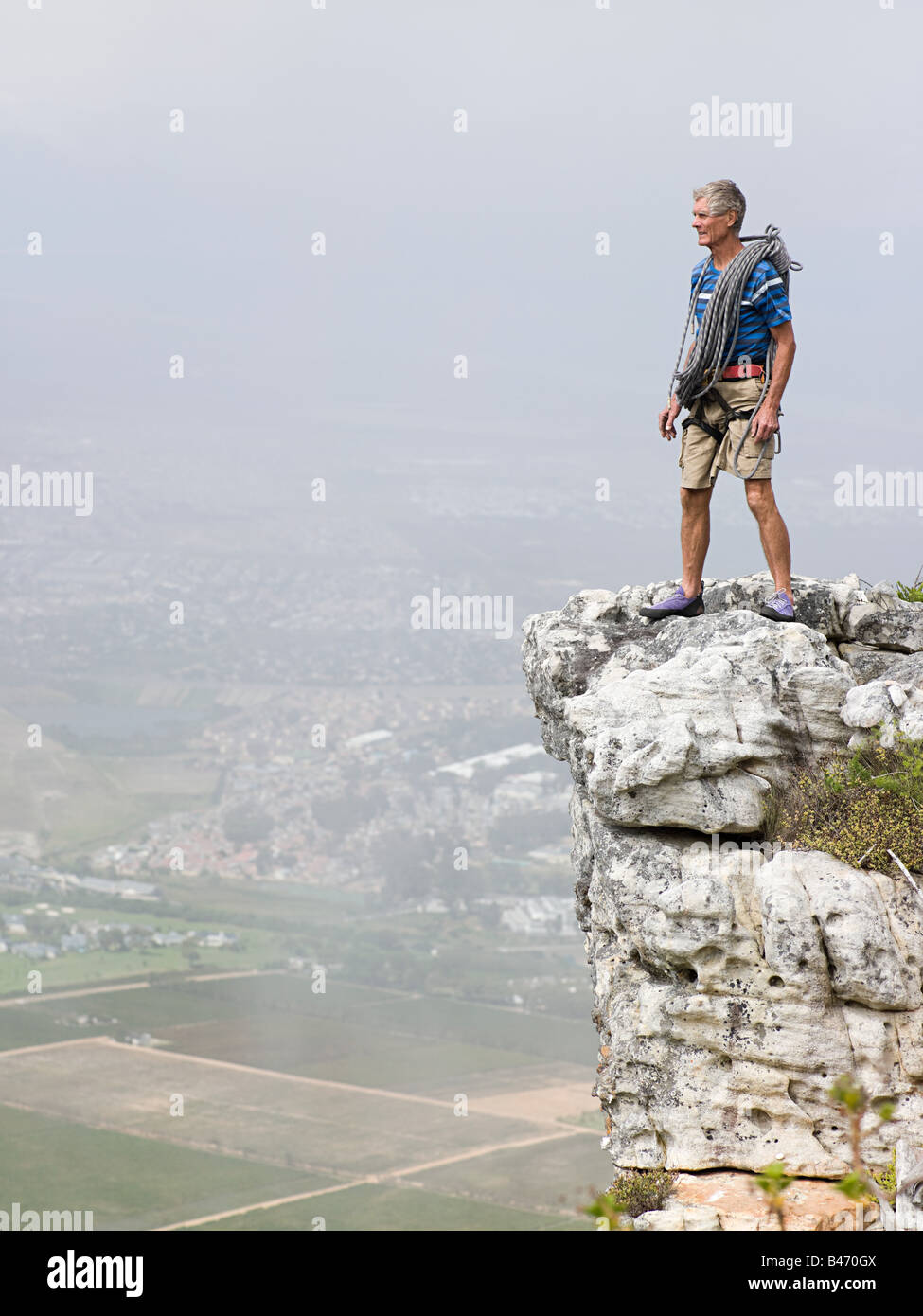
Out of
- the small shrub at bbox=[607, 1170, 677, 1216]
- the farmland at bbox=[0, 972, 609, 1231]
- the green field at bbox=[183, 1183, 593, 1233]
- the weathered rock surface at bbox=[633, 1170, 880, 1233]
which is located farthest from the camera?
the farmland at bbox=[0, 972, 609, 1231]

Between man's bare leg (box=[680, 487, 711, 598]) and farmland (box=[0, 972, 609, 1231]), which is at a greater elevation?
man's bare leg (box=[680, 487, 711, 598])

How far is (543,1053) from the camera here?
81.6 metres

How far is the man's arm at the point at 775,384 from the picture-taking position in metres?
9.53

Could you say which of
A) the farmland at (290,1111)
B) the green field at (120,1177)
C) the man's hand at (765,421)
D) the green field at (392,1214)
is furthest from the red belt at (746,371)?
the green field at (120,1177)

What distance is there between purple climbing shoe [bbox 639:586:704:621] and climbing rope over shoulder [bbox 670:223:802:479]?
1287 millimetres

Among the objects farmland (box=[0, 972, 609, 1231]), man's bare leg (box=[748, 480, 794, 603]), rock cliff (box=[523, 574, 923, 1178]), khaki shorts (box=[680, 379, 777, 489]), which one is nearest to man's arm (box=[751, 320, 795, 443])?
khaki shorts (box=[680, 379, 777, 489])

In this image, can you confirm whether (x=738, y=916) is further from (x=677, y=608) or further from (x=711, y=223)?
(x=711, y=223)

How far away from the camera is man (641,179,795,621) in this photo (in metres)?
9.50

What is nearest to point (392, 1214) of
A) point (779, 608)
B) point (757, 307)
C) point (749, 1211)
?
point (749, 1211)

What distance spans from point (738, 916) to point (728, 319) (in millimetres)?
4960

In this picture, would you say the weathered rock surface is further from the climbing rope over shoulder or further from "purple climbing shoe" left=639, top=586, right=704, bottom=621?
the climbing rope over shoulder
